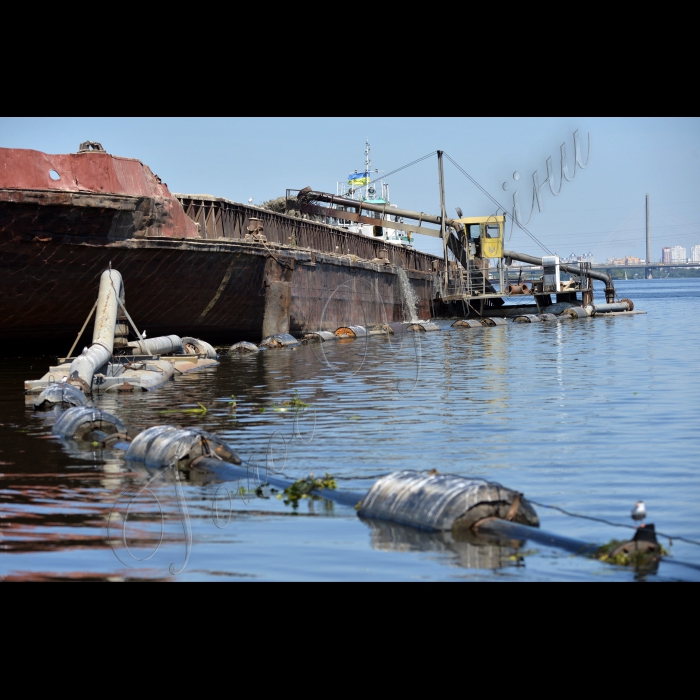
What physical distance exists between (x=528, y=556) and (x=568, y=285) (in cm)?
4635

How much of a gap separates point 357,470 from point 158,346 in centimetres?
1326

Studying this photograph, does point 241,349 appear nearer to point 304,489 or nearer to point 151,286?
point 151,286

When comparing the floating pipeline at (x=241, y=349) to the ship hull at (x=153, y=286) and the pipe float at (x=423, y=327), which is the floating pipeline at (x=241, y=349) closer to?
the ship hull at (x=153, y=286)

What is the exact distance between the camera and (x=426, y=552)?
608cm

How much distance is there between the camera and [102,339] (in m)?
17.6

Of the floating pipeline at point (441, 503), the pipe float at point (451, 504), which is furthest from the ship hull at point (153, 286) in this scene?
the pipe float at point (451, 504)

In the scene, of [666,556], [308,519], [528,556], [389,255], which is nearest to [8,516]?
[308,519]

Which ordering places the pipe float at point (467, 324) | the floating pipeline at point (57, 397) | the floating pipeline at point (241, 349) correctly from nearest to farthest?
the floating pipeline at point (57, 397)
the floating pipeline at point (241, 349)
the pipe float at point (467, 324)

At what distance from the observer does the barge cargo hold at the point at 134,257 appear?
2164 centimetres

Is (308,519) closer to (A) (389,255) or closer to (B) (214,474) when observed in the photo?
(B) (214,474)

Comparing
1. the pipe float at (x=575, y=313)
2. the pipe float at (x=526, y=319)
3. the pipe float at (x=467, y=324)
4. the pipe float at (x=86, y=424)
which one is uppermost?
the pipe float at (x=575, y=313)

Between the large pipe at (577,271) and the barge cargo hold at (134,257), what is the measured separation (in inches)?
839

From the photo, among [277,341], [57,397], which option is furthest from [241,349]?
[57,397]

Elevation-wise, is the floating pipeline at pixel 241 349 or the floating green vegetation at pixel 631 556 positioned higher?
the floating pipeline at pixel 241 349
